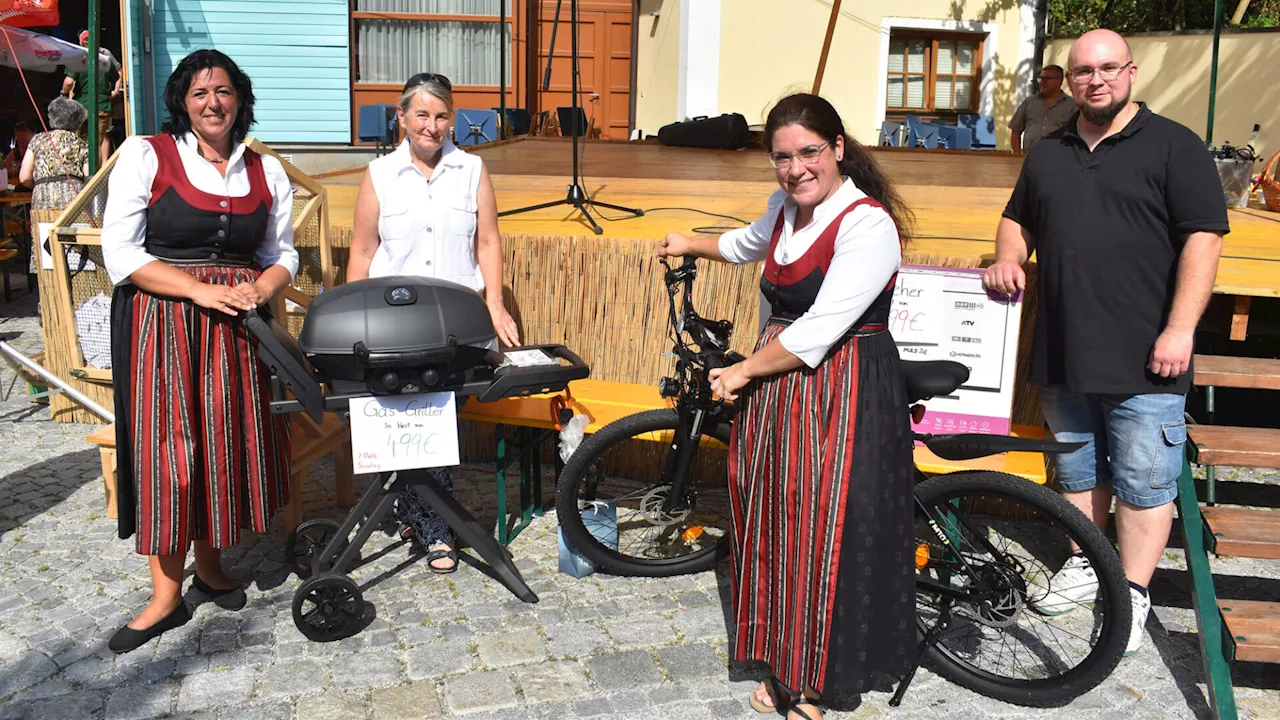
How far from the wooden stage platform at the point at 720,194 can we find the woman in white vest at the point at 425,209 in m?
1.01

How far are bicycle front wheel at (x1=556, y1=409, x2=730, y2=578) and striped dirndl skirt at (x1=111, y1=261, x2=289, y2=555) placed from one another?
3.30 feet

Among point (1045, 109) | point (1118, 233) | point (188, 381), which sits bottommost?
point (188, 381)

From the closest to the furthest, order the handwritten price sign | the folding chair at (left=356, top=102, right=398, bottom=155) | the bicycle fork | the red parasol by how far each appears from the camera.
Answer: the handwritten price sign, the bicycle fork, the red parasol, the folding chair at (left=356, top=102, right=398, bottom=155)

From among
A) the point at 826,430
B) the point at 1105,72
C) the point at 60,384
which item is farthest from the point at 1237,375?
the point at 60,384

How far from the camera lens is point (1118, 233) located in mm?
2984

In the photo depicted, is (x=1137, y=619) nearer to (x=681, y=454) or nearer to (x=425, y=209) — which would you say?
(x=681, y=454)

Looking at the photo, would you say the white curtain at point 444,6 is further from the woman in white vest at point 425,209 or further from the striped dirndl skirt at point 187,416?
the striped dirndl skirt at point 187,416

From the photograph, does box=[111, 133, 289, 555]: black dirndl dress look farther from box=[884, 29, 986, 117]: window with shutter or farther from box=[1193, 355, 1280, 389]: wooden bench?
box=[884, 29, 986, 117]: window with shutter

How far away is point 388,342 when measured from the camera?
9.65 feet

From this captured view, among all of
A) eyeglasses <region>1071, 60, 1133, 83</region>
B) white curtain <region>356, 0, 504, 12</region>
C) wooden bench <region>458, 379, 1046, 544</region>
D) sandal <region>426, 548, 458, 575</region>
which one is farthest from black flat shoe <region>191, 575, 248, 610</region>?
white curtain <region>356, 0, 504, 12</region>

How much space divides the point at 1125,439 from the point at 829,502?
3.66 feet

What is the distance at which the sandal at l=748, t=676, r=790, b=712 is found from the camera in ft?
9.45

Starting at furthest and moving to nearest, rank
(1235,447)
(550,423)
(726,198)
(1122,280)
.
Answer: (726,198)
(550,423)
(1235,447)
(1122,280)

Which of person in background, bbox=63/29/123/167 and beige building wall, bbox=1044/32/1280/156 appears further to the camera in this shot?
beige building wall, bbox=1044/32/1280/156
